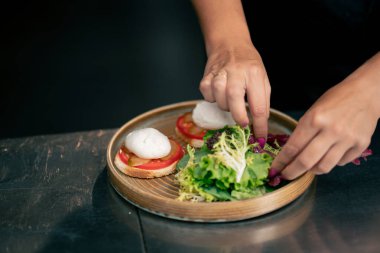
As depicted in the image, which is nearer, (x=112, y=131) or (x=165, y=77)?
(x=112, y=131)

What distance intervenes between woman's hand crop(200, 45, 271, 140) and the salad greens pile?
82mm

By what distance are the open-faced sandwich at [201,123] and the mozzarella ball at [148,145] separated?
19cm

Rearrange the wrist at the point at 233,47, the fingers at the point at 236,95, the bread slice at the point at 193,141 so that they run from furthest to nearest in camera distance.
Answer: the bread slice at the point at 193,141 → the wrist at the point at 233,47 → the fingers at the point at 236,95

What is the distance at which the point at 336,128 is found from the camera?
5.24 ft

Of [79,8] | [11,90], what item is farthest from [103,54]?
[11,90]

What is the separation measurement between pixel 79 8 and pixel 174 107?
200cm

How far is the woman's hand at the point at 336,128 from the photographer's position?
1.61 meters

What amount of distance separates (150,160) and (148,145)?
0.22 feet

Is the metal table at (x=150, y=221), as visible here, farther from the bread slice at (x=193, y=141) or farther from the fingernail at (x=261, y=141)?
the bread slice at (x=193, y=141)

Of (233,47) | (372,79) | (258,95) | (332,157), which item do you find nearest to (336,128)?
(332,157)

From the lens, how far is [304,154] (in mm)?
1645

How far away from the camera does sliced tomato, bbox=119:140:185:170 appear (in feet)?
6.56

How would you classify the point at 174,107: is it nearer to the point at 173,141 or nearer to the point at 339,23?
the point at 173,141

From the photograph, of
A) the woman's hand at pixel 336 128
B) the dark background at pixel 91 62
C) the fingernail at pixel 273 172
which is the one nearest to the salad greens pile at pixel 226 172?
the fingernail at pixel 273 172
